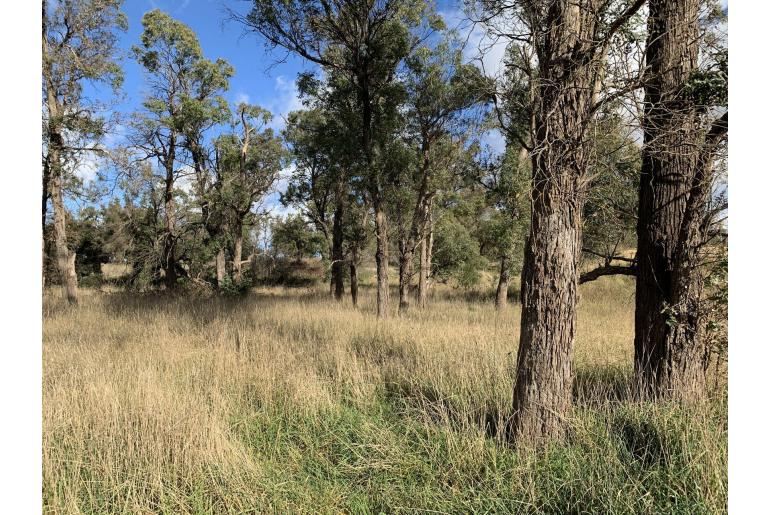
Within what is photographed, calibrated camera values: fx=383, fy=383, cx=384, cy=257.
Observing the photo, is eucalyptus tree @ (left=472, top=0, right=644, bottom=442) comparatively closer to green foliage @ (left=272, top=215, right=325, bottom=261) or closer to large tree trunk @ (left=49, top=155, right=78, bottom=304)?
large tree trunk @ (left=49, top=155, right=78, bottom=304)

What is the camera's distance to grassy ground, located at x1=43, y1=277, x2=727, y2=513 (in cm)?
254

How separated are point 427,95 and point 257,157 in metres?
10.1

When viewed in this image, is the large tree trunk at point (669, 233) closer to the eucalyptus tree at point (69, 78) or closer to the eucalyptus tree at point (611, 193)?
the eucalyptus tree at point (611, 193)

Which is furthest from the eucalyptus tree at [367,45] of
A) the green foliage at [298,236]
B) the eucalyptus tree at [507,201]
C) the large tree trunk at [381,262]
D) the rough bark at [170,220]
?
the green foliage at [298,236]

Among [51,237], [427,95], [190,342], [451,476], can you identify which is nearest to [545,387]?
[451,476]

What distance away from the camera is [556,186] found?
2.95 meters

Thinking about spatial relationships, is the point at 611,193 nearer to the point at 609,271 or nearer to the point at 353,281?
the point at 609,271

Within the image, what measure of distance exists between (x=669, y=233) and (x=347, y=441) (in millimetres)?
3704

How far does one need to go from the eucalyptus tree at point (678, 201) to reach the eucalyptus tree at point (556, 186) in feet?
2.46

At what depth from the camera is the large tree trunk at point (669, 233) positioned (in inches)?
141

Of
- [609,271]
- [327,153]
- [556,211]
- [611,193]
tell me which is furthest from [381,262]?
[556,211]

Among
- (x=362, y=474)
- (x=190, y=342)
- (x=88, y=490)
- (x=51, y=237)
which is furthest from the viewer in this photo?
(x=51, y=237)

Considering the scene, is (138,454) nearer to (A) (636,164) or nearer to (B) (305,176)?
(A) (636,164)

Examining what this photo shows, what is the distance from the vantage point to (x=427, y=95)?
1261cm
